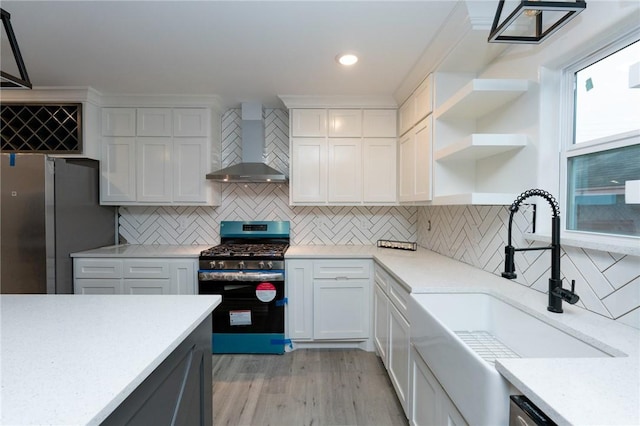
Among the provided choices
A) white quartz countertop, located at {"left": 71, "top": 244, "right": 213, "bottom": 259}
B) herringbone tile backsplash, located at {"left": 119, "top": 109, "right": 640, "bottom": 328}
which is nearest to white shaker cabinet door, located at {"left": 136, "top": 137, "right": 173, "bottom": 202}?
herringbone tile backsplash, located at {"left": 119, "top": 109, "right": 640, "bottom": 328}

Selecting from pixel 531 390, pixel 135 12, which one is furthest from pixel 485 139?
pixel 135 12

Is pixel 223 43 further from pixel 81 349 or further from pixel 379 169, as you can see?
pixel 81 349

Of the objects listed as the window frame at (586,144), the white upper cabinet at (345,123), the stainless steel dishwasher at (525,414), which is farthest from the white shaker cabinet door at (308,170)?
the stainless steel dishwasher at (525,414)

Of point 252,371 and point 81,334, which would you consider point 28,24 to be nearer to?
point 81,334

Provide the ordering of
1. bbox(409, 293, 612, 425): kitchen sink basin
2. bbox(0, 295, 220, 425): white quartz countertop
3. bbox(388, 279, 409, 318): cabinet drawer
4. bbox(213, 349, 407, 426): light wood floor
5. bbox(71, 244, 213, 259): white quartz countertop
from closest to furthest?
A: 1. bbox(0, 295, 220, 425): white quartz countertop
2. bbox(409, 293, 612, 425): kitchen sink basin
3. bbox(388, 279, 409, 318): cabinet drawer
4. bbox(213, 349, 407, 426): light wood floor
5. bbox(71, 244, 213, 259): white quartz countertop

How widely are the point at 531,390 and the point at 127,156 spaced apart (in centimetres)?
345

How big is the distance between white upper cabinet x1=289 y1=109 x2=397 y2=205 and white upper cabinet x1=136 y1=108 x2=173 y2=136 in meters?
1.29

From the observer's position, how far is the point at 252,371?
7.55 feet

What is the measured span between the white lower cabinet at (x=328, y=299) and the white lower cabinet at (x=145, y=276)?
932mm

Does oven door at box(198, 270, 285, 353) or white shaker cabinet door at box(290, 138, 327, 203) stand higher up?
white shaker cabinet door at box(290, 138, 327, 203)

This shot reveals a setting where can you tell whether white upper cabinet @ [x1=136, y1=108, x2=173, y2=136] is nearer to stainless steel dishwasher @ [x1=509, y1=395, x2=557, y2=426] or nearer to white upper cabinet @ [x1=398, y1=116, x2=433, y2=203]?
white upper cabinet @ [x1=398, y1=116, x2=433, y2=203]

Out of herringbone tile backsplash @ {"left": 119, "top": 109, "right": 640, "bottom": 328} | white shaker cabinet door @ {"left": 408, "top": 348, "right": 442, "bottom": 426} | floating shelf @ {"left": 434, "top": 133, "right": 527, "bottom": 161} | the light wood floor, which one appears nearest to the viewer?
white shaker cabinet door @ {"left": 408, "top": 348, "right": 442, "bottom": 426}

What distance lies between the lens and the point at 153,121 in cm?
284

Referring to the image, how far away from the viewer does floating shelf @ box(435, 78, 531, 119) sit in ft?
5.06
